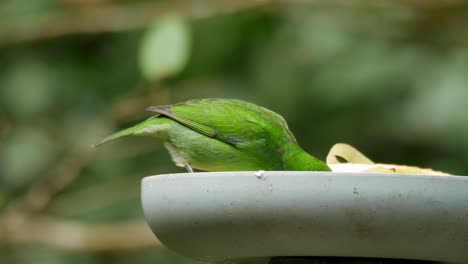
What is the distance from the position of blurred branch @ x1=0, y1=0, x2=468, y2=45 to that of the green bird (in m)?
1.65

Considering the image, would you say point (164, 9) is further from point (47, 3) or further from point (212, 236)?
point (212, 236)

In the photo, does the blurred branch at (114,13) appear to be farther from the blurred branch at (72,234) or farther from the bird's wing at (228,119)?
the bird's wing at (228,119)

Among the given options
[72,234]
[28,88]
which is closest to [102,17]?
[28,88]

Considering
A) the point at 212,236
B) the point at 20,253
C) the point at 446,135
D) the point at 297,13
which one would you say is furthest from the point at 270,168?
the point at 20,253

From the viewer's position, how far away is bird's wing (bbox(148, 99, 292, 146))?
10.3 ft

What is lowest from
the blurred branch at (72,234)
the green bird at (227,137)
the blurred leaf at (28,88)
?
the blurred branch at (72,234)

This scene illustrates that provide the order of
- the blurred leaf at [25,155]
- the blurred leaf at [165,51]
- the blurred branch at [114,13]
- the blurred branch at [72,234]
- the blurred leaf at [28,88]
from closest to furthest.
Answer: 1. the blurred leaf at [165,51]
2. the blurred branch at [114,13]
3. the blurred branch at [72,234]
4. the blurred leaf at [25,155]
5. the blurred leaf at [28,88]

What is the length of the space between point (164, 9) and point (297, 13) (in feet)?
2.76

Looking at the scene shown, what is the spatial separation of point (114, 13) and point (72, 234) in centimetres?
123

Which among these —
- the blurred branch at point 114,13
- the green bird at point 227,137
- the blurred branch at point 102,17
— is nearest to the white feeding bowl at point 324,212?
the green bird at point 227,137

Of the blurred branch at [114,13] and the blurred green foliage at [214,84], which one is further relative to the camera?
the blurred green foliage at [214,84]

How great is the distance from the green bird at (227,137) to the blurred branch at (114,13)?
5.42 ft

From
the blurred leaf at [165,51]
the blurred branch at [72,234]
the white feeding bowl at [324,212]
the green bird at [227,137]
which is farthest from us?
the blurred branch at [72,234]

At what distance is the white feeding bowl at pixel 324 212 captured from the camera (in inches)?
73.5
